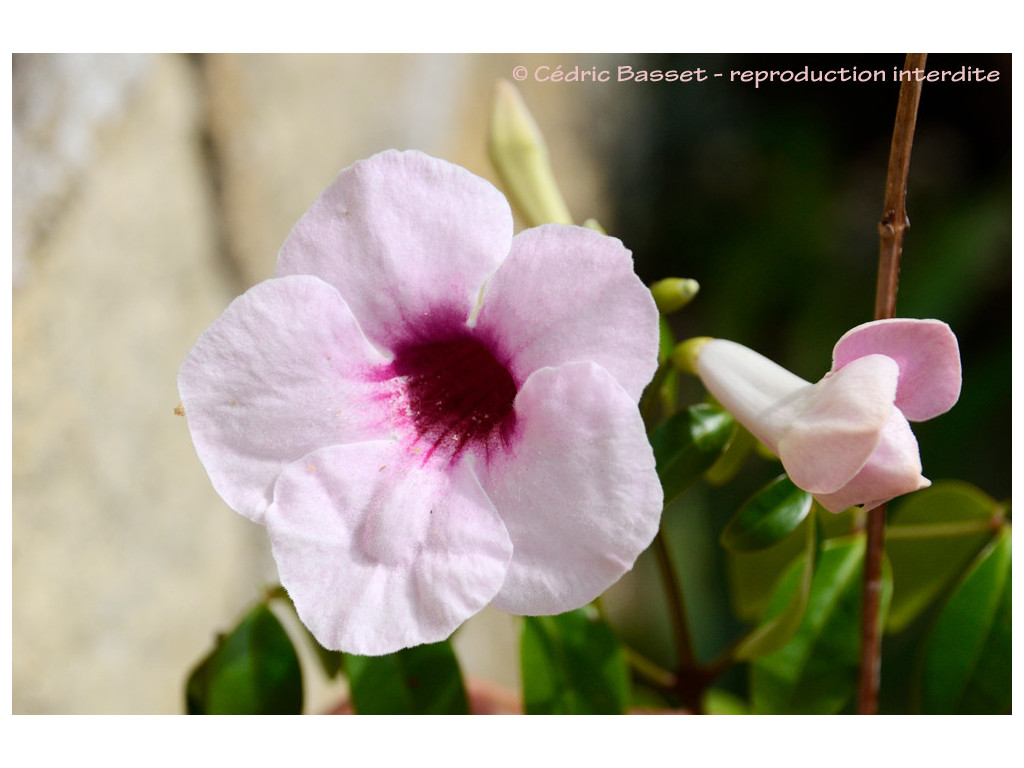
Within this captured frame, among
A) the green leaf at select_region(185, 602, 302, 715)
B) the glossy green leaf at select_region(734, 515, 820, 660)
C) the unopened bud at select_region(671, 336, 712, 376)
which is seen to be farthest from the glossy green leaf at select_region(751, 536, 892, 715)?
the green leaf at select_region(185, 602, 302, 715)

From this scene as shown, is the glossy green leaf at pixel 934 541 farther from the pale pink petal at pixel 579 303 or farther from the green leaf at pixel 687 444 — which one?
the pale pink petal at pixel 579 303

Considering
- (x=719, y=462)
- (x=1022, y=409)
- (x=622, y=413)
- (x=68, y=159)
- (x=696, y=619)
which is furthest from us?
(x=696, y=619)

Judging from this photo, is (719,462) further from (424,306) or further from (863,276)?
(863,276)

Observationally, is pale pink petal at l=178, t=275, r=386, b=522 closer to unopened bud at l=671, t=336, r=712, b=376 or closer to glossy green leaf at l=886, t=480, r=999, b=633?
unopened bud at l=671, t=336, r=712, b=376

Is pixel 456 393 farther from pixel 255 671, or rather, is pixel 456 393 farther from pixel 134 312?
pixel 134 312

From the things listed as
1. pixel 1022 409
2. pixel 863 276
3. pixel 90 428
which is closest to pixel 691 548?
pixel 863 276

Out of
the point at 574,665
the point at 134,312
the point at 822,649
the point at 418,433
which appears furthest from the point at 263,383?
the point at 134,312

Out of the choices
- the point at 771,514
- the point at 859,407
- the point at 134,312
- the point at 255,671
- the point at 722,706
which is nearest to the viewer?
the point at 859,407
